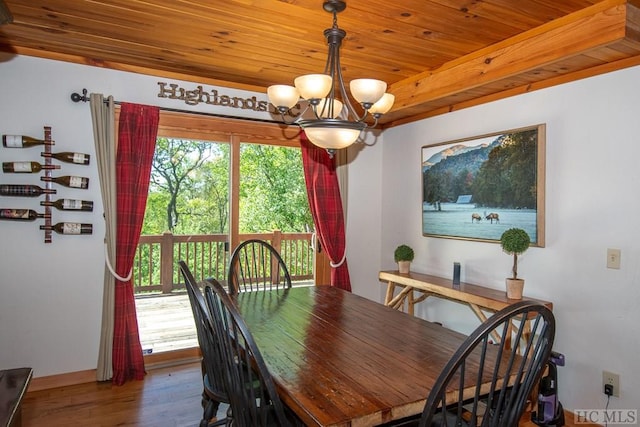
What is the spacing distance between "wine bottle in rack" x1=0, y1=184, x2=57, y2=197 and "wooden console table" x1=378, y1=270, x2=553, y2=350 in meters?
2.79

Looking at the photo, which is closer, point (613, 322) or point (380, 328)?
point (380, 328)

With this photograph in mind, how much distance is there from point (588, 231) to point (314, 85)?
6.23 ft

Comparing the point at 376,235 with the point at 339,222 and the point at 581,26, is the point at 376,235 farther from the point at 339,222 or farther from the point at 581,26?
the point at 581,26

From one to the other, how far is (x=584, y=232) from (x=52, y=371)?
3719 mm

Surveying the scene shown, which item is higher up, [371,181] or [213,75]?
[213,75]

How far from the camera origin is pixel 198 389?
2.97 metres

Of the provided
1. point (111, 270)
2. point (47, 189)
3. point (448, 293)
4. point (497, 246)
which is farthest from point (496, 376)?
point (47, 189)

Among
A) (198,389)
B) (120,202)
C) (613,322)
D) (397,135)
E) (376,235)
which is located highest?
(397,135)

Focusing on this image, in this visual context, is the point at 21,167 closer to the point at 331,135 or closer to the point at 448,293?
the point at 331,135

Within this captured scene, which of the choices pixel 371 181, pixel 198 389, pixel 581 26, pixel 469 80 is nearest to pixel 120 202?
pixel 198 389

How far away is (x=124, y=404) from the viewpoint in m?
2.74

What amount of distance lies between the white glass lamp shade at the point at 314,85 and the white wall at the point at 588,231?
168cm

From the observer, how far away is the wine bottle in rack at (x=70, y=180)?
2950mm

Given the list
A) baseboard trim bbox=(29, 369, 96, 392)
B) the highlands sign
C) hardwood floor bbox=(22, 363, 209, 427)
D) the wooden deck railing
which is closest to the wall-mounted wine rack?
the wooden deck railing
